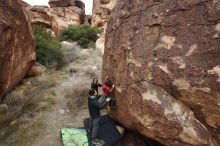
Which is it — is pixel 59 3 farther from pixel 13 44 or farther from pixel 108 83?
pixel 108 83

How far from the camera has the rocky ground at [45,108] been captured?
7809 mm

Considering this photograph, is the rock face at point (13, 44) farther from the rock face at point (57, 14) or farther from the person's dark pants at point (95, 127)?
the rock face at point (57, 14)

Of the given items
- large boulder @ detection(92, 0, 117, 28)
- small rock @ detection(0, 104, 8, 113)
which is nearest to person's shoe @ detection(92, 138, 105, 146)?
small rock @ detection(0, 104, 8, 113)

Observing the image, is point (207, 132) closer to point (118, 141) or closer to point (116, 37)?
point (118, 141)

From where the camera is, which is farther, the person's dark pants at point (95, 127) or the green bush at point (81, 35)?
the green bush at point (81, 35)

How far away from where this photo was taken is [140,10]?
6199mm

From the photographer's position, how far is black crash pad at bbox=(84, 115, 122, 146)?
6805 mm

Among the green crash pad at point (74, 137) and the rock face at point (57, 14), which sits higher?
the rock face at point (57, 14)

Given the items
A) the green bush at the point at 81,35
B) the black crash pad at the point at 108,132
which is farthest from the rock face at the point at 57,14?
the black crash pad at the point at 108,132

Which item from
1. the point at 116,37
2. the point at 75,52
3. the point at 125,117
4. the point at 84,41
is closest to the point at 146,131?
the point at 125,117

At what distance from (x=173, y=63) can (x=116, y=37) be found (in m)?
1.89

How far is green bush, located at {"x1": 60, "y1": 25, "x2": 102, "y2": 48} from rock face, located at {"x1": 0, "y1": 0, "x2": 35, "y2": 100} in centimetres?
871

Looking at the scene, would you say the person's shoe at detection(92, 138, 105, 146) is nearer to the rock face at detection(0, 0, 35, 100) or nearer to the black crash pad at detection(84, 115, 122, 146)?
the black crash pad at detection(84, 115, 122, 146)

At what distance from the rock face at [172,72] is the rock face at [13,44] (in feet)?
11.2
